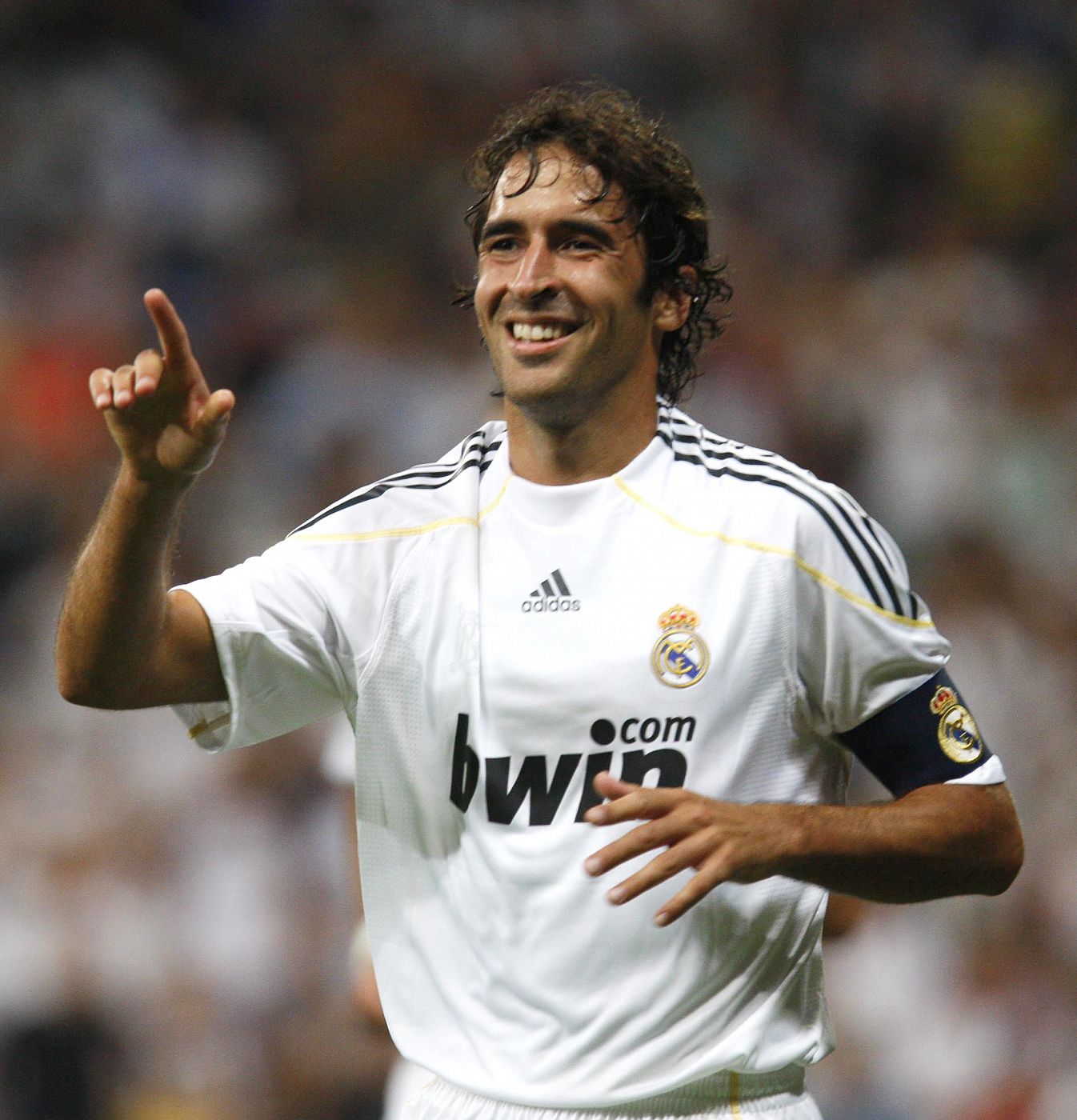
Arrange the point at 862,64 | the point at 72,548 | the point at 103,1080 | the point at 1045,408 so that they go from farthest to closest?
1. the point at 862,64
2. the point at 1045,408
3. the point at 72,548
4. the point at 103,1080

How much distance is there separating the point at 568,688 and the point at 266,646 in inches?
20.4

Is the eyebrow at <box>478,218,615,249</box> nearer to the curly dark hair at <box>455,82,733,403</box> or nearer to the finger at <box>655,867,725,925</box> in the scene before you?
the curly dark hair at <box>455,82,733,403</box>

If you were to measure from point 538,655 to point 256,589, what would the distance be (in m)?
0.50

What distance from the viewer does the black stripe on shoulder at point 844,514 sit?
2.70 metres

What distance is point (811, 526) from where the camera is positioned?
272 centimetres

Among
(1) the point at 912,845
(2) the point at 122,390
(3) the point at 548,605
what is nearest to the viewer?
(2) the point at 122,390

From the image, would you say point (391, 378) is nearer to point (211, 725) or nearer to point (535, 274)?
point (535, 274)

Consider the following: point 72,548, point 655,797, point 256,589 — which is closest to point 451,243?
point 72,548

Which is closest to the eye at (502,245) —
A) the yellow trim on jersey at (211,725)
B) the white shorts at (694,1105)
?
the yellow trim on jersey at (211,725)

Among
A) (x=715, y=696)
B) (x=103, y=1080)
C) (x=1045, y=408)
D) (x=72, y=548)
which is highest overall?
(x=1045, y=408)

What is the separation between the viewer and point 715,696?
8.80 feet

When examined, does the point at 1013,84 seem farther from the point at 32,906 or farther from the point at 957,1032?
the point at 32,906

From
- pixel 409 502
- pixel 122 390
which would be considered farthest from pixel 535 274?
pixel 122 390

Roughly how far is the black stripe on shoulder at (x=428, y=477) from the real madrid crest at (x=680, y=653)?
20.8 inches
